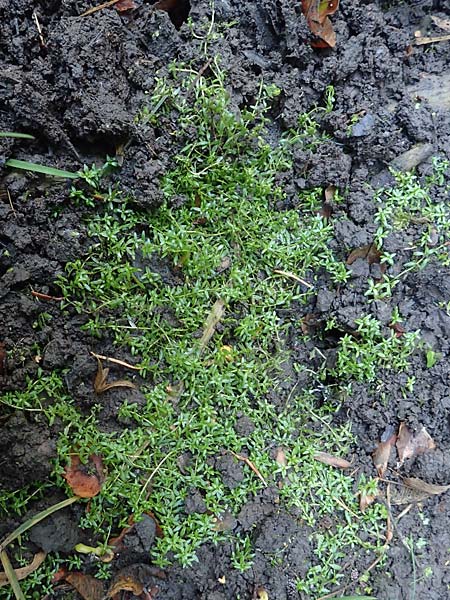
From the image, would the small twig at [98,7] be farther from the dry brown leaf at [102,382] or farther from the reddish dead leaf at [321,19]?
the dry brown leaf at [102,382]

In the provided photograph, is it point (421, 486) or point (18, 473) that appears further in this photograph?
point (421, 486)

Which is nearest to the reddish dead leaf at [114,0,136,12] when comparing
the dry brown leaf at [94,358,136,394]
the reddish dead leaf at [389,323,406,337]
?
the dry brown leaf at [94,358,136,394]

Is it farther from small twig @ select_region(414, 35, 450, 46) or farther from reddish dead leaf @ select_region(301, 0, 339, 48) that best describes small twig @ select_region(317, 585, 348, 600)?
small twig @ select_region(414, 35, 450, 46)

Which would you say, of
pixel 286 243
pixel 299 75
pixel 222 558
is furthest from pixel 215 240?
pixel 222 558

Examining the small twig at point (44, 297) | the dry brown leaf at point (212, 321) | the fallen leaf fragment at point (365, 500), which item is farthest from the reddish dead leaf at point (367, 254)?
the small twig at point (44, 297)

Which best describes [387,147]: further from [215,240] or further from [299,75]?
[215,240]

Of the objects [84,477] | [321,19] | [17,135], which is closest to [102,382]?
[84,477]
